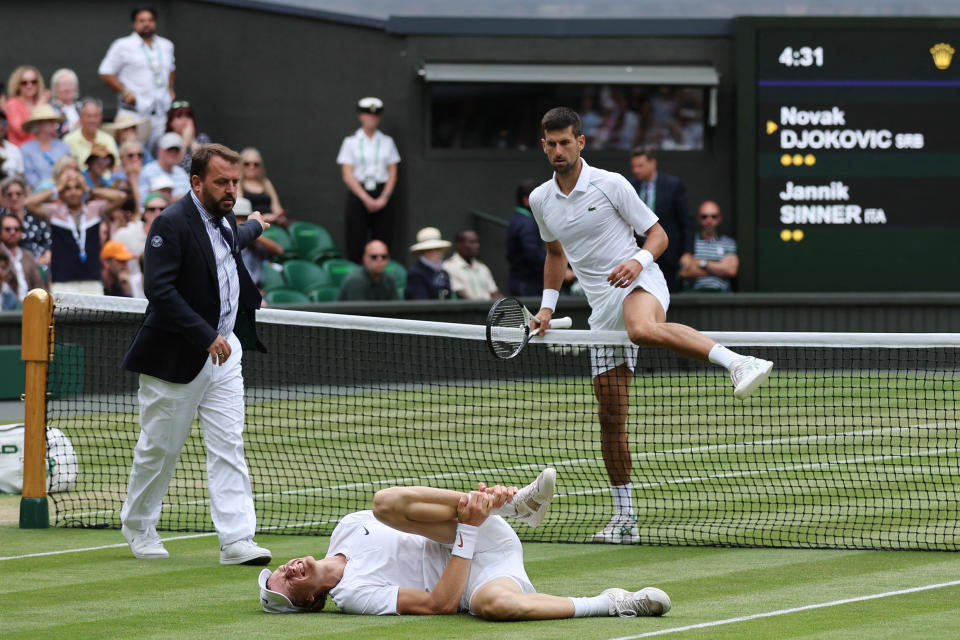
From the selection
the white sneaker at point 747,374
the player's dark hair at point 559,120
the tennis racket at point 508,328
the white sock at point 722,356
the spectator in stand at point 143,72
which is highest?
the spectator in stand at point 143,72

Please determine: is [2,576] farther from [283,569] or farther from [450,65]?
[450,65]

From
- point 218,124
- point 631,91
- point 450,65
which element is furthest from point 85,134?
point 631,91

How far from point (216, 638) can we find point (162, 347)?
220cm

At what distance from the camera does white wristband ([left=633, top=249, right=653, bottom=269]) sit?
8970mm

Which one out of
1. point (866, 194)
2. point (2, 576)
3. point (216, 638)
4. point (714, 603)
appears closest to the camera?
point (216, 638)

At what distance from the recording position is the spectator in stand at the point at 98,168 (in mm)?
17453

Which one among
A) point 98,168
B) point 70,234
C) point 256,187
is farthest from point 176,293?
point 256,187

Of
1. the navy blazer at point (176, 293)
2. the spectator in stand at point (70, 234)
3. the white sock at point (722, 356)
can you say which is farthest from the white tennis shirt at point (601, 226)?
the spectator in stand at point (70, 234)

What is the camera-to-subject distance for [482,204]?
20.4m

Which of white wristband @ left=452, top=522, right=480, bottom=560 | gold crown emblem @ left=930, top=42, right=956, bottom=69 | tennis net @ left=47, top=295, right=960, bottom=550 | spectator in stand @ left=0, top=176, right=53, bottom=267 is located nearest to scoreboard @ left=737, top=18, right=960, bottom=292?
gold crown emblem @ left=930, top=42, right=956, bottom=69

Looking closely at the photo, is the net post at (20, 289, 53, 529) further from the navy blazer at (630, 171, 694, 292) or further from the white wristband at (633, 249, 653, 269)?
the navy blazer at (630, 171, 694, 292)

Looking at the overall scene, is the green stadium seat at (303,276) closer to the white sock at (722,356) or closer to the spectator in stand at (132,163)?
the spectator in stand at (132,163)

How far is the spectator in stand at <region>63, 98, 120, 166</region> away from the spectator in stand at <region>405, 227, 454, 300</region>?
11.0 ft

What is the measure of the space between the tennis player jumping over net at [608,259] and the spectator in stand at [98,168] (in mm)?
9054
